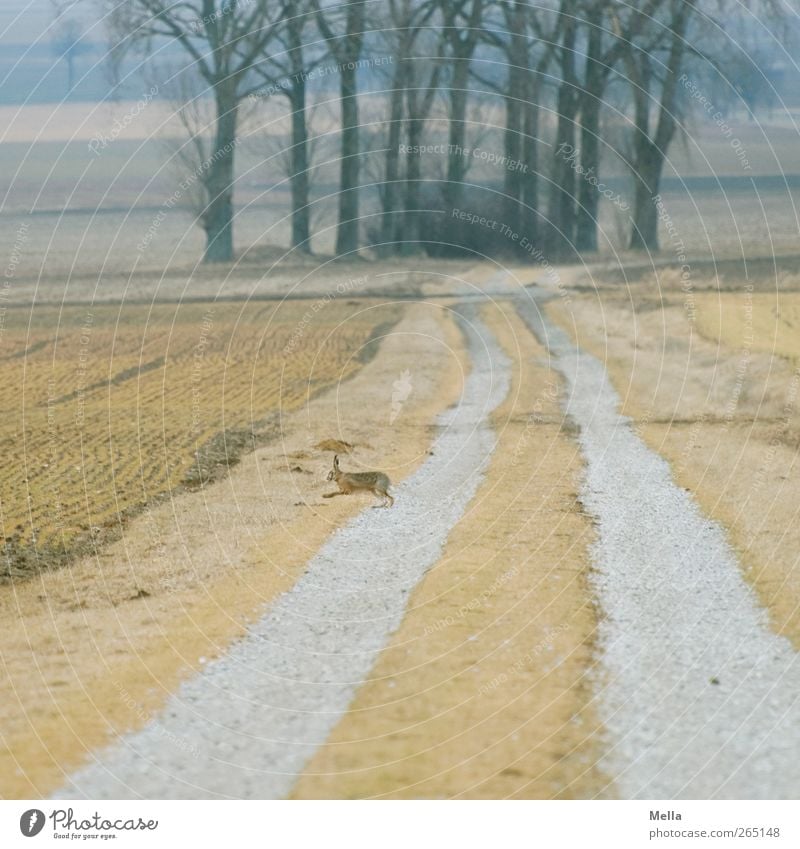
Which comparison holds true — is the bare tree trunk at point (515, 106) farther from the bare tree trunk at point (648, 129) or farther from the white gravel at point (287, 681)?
the white gravel at point (287, 681)

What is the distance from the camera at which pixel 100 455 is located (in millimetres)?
17281

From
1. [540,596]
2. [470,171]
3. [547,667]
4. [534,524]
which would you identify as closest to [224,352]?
[470,171]

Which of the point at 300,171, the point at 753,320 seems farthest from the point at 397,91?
the point at 753,320

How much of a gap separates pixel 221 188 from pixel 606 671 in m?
19.4

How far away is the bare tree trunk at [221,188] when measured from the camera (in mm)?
26078

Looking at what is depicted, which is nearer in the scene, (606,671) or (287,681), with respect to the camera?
(287,681)

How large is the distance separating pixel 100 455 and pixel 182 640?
6.89 metres

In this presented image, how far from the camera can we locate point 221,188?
27.3m

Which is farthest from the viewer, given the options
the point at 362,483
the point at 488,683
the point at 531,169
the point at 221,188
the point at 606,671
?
the point at 531,169

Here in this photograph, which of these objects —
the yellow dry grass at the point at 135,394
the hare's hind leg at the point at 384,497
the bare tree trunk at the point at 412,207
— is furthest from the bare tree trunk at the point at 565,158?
the hare's hind leg at the point at 384,497

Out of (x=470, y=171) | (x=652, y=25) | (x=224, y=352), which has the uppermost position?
(x=652, y=25)

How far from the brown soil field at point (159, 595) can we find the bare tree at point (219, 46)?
30.3 feet

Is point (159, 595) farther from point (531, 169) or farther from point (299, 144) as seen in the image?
point (531, 169)

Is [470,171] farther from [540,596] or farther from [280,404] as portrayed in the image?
[540,596]
